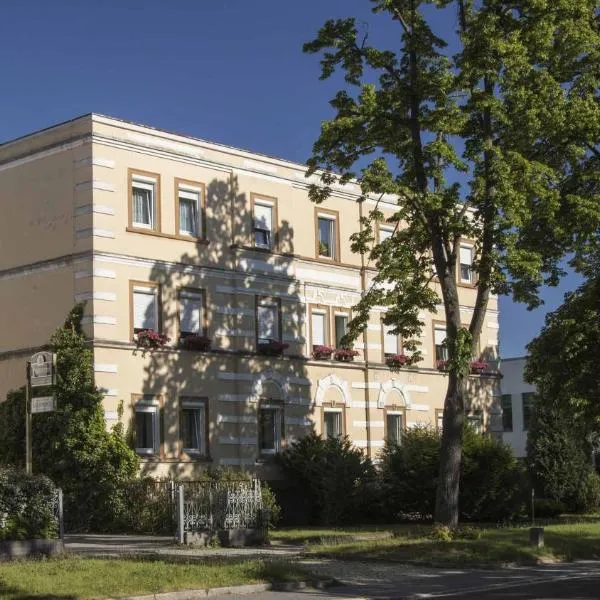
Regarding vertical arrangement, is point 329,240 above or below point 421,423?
above

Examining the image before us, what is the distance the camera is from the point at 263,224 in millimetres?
40219

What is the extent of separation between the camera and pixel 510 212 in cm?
2798

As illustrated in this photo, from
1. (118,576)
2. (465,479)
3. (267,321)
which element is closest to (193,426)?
(267,321)

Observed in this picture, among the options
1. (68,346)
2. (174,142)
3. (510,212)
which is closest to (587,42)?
(510,212)

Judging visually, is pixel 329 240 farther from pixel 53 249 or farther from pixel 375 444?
pixel 53 249

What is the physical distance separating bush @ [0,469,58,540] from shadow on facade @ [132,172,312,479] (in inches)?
498

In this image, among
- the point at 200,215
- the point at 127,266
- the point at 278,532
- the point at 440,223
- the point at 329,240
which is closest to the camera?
the point at 440,223

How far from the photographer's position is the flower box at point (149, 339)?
35.3 m

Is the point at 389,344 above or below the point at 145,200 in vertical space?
below

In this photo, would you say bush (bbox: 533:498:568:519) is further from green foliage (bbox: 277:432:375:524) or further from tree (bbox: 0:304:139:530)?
tree (bbox: 0:304:139:530)

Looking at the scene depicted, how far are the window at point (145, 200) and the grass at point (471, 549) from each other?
13.1m

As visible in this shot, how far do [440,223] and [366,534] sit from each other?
850 centimetres

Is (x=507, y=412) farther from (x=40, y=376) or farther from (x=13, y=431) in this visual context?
(x=40, y=376)

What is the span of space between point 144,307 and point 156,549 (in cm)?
1182
